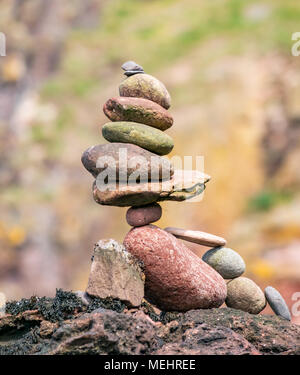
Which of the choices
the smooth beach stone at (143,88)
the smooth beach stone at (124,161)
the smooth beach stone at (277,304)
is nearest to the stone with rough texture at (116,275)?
the smooth beach stone at (124,161)

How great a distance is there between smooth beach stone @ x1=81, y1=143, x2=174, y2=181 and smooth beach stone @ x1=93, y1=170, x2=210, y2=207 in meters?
0.16

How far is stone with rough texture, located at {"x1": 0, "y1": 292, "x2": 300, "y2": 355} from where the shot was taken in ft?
16.8

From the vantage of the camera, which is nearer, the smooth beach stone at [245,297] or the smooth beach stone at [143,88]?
the smooth beach stone at [143,88]

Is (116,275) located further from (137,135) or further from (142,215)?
(137,135)

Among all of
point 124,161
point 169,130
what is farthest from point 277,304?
point 169,130

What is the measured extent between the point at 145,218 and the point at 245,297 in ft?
6.35

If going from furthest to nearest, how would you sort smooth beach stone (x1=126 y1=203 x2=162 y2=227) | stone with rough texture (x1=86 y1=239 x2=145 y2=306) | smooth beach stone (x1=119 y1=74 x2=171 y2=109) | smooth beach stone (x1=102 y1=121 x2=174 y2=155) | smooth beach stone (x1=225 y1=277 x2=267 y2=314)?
smooth beach stone (x1=225 y1=277 x2=267 y2=314) → smooth beach stone (x1=119 y1=74 x2=171 y2=109) → smooth beach stone (x1=126 y1=203 x2=162 y2=227) → smooth beach stone (x1=102 y1=121 x2=174 y2=155) → stone with rough texture (x1=86 y1=239 x2=145 y2=306)

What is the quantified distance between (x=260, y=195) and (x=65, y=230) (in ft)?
21.6

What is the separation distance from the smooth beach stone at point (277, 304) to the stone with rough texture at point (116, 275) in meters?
2.04

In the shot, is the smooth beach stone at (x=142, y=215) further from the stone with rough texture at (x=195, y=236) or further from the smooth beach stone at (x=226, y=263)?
the smooth beach stone at (x=226, y=263)

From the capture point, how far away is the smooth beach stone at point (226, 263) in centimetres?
723

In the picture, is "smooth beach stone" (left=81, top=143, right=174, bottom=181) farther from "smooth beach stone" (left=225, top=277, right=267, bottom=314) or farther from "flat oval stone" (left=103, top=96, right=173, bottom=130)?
"smooth beach stone" (left=225, top=277, right=267, bottom=314)

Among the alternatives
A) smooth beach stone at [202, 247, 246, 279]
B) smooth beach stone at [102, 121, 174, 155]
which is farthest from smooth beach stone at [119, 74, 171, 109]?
smooth beach stone at [202, 247, 246, 279]

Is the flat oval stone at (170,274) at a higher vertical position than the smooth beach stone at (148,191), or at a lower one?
lower
